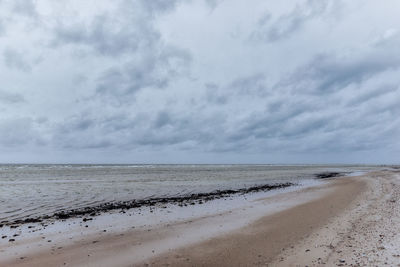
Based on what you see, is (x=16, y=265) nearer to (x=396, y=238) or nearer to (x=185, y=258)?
(x=185, y=258)

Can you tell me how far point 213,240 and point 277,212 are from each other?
7.56m

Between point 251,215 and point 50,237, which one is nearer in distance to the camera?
point 50,237

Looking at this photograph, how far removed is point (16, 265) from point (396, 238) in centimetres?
1300

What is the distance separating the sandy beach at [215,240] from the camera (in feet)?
28.0

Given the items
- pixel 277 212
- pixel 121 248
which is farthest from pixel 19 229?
pixel 277 212

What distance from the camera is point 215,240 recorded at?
35.8 feet

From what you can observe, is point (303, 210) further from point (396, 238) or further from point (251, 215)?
point (396, 238)

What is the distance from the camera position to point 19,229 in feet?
42.9

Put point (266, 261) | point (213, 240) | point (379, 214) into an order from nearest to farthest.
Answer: point (266, 261)
point (213, 240)
point (379, 214)

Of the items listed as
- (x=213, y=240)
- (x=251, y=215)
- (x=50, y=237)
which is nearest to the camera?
(x=213, y=240)

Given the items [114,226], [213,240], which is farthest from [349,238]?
[114,226]

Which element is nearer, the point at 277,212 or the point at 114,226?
the point at 114,226

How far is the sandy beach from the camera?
8539 millimetres

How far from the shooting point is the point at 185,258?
352 inches
